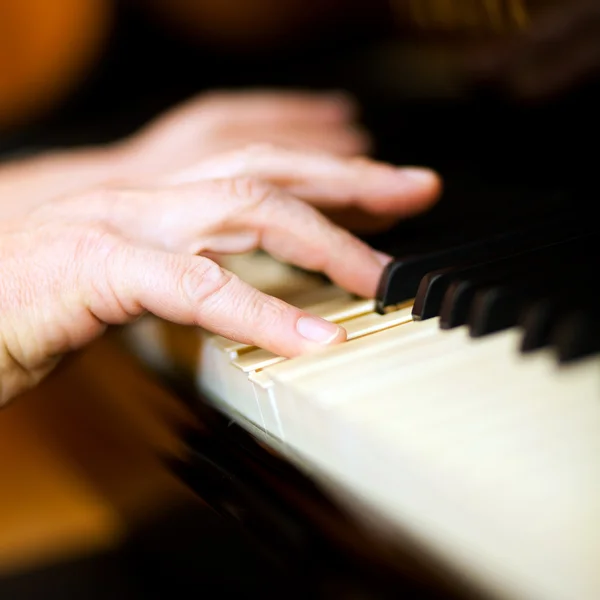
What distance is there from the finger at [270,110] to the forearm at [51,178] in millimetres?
178

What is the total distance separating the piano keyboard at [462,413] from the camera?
39 centimetres

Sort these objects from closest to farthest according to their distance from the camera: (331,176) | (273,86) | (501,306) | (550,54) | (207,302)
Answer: (501,306) < (207,302) < (331,176) < (550,54) < (273,86)

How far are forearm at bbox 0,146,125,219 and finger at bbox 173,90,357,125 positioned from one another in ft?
0.58

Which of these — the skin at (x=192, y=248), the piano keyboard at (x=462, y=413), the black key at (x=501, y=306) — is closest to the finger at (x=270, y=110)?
the skin at (x=192, y=248)

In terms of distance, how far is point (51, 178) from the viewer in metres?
1.19

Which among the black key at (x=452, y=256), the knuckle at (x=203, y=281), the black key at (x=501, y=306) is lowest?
the black key at (x=452, y=256)

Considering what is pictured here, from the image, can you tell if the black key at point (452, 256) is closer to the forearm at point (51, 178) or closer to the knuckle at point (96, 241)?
the knuckle at point (96, 241)

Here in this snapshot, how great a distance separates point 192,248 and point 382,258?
0.19 m

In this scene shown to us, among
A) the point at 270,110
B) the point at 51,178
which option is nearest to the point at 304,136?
the point at 270,110

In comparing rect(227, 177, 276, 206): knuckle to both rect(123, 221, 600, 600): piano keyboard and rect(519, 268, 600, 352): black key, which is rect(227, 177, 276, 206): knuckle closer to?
rect(123, 221, 600, 600): piano keyboard

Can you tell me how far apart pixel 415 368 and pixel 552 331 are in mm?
97

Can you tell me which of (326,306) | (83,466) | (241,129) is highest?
(241,129)

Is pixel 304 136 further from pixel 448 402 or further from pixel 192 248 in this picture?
pixel 448 402

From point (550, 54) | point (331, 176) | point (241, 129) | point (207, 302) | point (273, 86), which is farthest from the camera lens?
point (273, 86)
